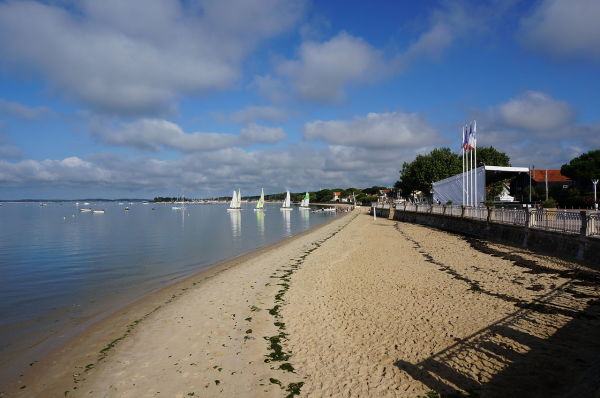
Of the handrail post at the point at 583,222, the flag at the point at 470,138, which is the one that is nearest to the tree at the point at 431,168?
the flag at the point at 470,138

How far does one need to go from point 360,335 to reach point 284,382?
2.77 metres

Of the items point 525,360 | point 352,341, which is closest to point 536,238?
point 525,360

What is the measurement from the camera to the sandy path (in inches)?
256

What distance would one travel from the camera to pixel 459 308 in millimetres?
10531

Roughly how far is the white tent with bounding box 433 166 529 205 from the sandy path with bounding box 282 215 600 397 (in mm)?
27947

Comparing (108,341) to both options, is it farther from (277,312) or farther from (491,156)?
(491,156)

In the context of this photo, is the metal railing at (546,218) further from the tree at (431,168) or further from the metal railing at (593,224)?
the tree at (431,168)

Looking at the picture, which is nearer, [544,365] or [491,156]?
[544,365]

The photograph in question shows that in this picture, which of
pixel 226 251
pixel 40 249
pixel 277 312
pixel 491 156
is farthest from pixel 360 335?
pixel 491 156

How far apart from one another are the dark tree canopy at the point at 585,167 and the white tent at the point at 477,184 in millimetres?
12992

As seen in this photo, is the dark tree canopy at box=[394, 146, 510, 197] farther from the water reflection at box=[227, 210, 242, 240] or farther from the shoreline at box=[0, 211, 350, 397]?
the shoreline at box=[0, 211, 350, 397]

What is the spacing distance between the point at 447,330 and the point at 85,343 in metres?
9.62

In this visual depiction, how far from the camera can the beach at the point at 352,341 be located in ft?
21.9

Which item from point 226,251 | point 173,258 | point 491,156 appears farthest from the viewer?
point 491,156
